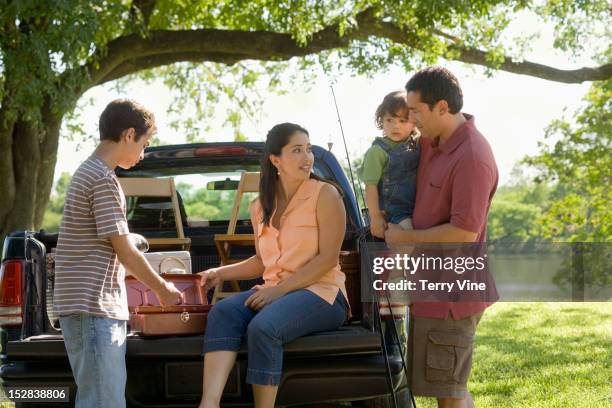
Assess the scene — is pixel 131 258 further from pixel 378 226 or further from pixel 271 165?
pixel 271 165

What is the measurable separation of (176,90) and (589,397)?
16.7 m

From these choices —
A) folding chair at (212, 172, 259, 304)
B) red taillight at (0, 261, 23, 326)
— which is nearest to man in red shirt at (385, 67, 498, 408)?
folding chair at (212, 172, 259, 304)

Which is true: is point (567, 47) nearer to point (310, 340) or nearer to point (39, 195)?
point (39, 195)

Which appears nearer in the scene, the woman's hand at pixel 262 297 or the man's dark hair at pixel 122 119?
the man's dark hair at pixel 122 119

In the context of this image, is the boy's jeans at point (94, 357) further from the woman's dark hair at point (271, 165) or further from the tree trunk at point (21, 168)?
the tree trunk at point (21, 168)

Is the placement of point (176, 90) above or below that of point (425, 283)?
above

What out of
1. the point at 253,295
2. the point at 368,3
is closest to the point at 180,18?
the point at 368,3

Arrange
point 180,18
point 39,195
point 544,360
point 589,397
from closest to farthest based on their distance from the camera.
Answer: point 589,397, point 544,360, point 39,195, point 180,18

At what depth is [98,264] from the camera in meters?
3.96

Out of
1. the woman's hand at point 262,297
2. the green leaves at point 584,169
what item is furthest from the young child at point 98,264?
the green leaves at point 584,169

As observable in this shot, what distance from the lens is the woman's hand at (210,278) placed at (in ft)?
16.3

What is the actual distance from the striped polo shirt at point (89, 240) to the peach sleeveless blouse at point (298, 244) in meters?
0.99

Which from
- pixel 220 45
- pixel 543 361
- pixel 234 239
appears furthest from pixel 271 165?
pixel 220 45

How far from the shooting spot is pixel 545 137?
24.8 m
